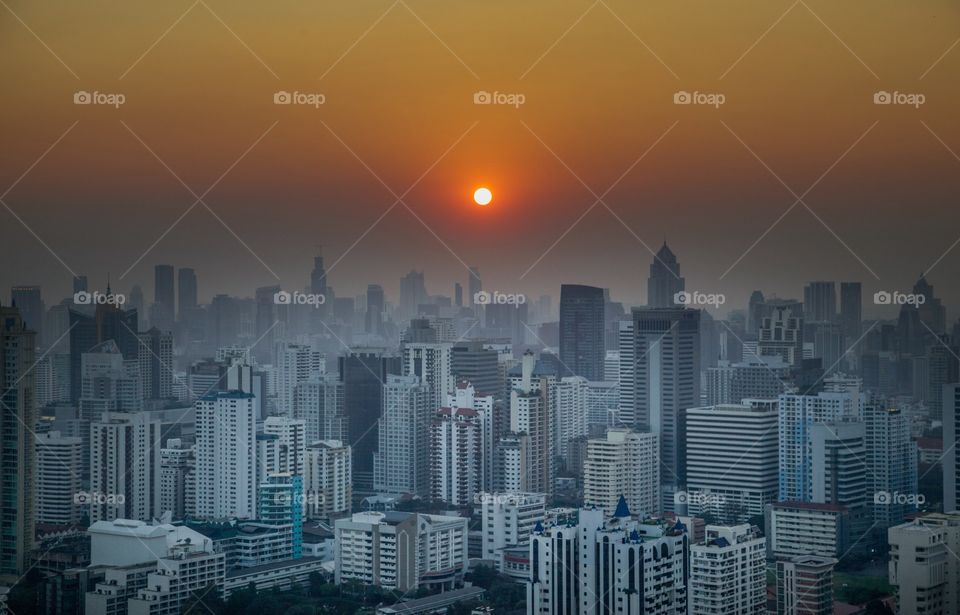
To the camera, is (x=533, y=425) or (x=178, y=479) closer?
(x=178, y=479)

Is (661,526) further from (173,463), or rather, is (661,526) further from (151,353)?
(151,353)

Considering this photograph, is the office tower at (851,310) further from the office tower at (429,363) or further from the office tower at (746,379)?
the office tower at (429,363)

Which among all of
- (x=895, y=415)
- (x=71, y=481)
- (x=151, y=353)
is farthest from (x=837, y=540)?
(x=151, y=353)

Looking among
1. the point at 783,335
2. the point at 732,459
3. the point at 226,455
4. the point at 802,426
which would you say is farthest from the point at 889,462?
the point at 226,455

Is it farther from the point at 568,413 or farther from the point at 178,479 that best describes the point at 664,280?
the point at 178,479

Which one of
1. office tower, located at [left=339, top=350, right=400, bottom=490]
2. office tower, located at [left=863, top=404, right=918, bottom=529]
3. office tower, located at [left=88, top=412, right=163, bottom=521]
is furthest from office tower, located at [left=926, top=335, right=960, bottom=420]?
office tower, located at [left=88, top=412, right=163, bottom=521]

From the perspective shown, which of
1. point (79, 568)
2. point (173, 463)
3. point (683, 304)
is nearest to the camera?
point (79, 568)

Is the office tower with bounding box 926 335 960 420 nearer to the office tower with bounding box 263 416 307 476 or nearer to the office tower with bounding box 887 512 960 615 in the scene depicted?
the office tower with bounding box 887 512 960 615
